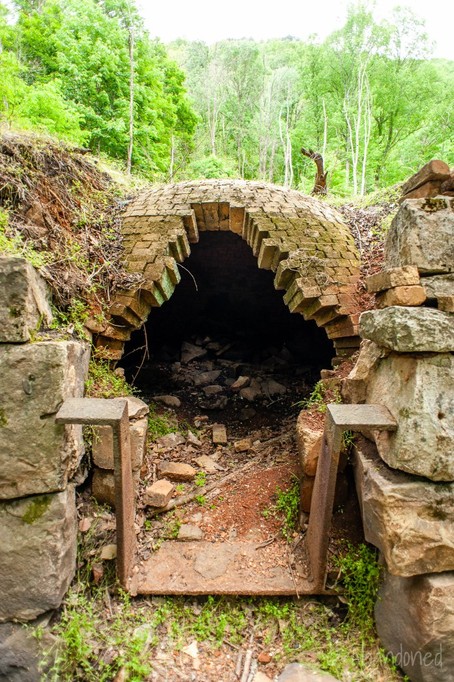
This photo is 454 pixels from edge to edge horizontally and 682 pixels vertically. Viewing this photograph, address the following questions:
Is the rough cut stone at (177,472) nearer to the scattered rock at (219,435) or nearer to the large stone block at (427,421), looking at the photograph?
the scattered rock at (219,435)

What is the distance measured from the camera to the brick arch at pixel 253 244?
3541 millimetres

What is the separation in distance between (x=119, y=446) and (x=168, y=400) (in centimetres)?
273

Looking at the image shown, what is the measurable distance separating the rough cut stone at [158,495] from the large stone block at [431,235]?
2754 mm

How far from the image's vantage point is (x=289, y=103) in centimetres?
1745

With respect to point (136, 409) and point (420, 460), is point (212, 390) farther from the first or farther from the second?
point (420, 460)

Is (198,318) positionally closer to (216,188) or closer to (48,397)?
(216,188)

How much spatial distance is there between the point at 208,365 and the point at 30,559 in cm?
425

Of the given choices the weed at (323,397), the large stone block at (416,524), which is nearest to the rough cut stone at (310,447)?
the weed at (323,397)

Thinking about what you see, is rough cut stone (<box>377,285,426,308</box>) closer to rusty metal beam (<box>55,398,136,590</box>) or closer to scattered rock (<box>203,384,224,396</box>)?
rusty metal beam (<box>55,398,136,590</box>)

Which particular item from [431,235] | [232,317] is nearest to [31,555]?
[431,235]

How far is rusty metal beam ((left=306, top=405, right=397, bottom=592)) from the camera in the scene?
2086 millimetres

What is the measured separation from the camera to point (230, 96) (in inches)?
773

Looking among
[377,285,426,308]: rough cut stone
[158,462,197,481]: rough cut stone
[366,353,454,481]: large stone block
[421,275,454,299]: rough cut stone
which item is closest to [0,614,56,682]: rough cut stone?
[158,462,197,481]: rough cut stone

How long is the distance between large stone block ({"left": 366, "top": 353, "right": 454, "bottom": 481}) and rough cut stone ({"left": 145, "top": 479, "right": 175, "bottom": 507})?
2013mm
